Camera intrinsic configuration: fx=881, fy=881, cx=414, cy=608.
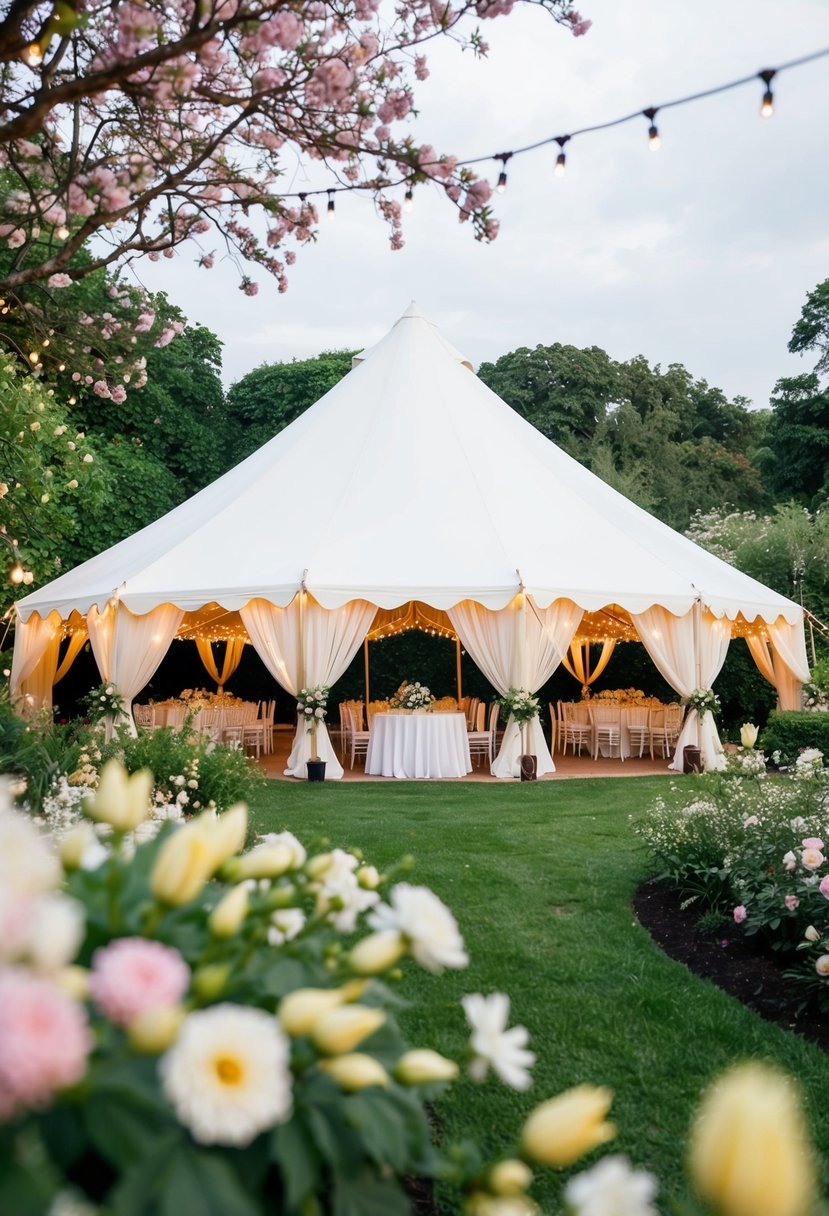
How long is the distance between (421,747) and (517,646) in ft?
5.78

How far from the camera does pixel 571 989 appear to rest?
12.2 feet

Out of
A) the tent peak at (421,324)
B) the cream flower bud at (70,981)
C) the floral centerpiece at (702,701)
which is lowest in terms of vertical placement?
the floral centerpiece at (702,701)

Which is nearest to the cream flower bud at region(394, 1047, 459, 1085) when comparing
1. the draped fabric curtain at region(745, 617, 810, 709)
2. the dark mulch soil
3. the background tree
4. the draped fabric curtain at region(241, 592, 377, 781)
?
the dark mulch soil

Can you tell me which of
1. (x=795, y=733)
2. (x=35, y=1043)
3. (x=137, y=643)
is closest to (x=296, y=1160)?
(x=35, y=1043)

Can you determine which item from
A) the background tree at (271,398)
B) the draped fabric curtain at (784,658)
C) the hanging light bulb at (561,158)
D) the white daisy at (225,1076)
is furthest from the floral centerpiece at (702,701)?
the background tree at (271,398)

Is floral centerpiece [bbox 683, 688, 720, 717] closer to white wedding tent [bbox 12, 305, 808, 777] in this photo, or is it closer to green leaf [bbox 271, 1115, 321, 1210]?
white wedding tent [bbox 12, 305, 808, 777]

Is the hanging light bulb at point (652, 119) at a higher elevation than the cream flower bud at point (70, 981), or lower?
higher

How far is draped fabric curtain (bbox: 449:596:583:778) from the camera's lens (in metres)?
10.6

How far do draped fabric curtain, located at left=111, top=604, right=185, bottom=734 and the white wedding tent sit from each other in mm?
25

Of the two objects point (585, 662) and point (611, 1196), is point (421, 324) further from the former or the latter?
point (611, 1196)

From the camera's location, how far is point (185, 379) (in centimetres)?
1905

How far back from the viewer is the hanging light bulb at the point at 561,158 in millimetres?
4668

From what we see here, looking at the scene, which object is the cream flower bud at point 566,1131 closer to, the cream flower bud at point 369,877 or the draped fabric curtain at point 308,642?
the cream flower bud at point 369,877

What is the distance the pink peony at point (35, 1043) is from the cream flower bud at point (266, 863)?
0.45 m
